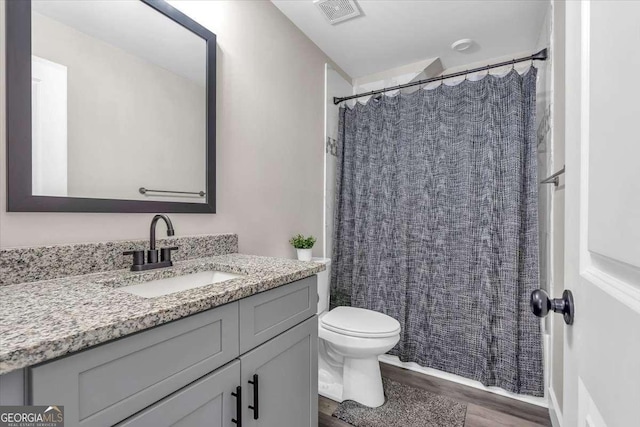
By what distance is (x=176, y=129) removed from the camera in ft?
4.45

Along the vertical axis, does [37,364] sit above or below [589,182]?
below

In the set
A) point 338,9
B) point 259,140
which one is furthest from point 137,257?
point 338,9

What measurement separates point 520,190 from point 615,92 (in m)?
1.75

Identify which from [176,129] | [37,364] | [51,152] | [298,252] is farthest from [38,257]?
[298,252]

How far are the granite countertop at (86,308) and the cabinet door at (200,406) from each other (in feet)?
0.63

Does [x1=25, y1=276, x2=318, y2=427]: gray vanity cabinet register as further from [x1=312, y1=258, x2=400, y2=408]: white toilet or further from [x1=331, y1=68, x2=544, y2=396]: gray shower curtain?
[x1=331, y1=68, x2=544, y2=396]: gray shower curtain

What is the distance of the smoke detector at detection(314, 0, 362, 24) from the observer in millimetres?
1818

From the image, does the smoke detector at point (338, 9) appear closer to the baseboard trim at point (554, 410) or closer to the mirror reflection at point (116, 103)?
the mirror reflection at point (116, 103)

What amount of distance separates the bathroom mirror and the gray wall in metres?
0.08

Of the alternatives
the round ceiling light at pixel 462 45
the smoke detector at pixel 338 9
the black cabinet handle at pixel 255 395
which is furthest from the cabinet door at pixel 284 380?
the round ceiling light at pixel 462 45

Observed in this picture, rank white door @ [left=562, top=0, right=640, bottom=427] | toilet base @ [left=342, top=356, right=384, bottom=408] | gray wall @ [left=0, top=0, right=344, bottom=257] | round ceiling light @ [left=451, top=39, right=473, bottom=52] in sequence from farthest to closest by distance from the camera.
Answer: round ceiling light @ [left=451, top=39, right=473, bottom=52] < toilet base @ [left=342, top=356, right=384, bottom=408] < gray wall @ [left=0, top=0, right=344, bottom=257] < white door @ [left=562, top=0, right=640, bottom=427]

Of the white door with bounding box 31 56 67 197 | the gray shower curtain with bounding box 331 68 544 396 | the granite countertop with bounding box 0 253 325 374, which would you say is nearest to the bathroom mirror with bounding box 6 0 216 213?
the white door with bounding box 31 56 67 197

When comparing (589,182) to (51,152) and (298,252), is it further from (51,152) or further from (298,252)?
(298,252)

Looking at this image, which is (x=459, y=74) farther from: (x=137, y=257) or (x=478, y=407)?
(x=137, y=257)
